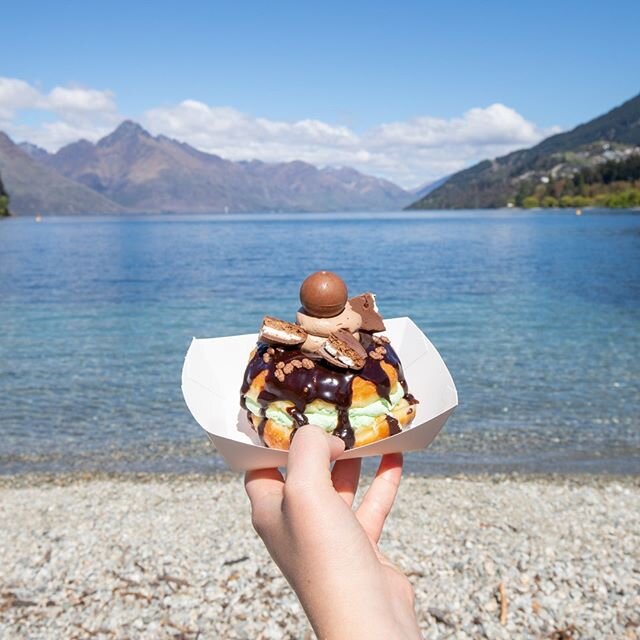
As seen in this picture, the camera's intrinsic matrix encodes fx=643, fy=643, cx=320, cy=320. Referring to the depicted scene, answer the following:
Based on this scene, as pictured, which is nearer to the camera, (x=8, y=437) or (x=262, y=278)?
(x=8, y=437)

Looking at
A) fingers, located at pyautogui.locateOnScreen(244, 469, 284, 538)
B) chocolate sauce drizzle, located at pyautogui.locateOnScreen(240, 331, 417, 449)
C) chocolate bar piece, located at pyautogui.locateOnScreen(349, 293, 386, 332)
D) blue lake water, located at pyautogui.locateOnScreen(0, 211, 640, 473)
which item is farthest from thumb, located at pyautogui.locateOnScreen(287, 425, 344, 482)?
blue lake water, located at pyautogui.locateOnScreen(0, 211, 640, 473)

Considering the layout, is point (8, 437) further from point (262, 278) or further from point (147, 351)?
point (262, 278)

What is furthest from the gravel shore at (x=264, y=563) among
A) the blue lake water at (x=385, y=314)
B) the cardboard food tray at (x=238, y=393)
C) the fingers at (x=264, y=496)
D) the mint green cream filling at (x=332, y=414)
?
the fingers at (x=264, y=496)

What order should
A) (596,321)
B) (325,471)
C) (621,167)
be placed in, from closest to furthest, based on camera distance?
1. (325,471)
2. (596,321)
3. (621,167)

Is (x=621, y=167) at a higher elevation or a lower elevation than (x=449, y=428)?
higher

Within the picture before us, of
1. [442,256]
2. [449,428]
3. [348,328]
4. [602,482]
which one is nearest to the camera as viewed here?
[348,328]

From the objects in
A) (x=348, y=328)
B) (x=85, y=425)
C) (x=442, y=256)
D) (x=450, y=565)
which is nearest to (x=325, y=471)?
(x=348, y=328)

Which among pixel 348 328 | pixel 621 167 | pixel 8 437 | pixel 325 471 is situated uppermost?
pixel 621 167
